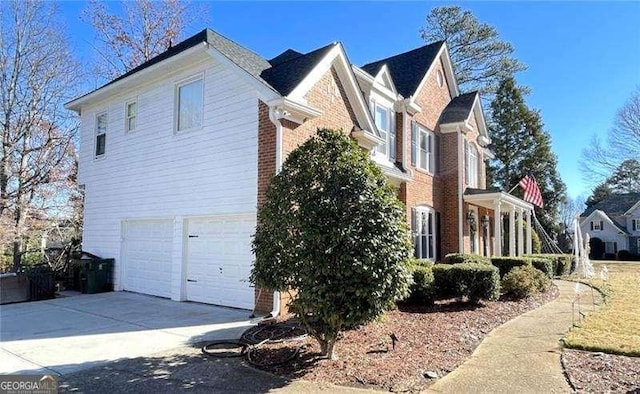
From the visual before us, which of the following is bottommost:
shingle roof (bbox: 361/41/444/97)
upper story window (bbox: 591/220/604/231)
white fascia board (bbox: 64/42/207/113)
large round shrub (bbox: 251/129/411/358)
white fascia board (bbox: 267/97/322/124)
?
large round shrub (bbox: 251/129/411/358)

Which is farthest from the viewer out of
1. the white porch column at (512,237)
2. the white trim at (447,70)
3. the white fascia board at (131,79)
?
the white porch column at (512,237)

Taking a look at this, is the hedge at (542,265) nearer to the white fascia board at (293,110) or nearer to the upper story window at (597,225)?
the white fascia board at (293,110)

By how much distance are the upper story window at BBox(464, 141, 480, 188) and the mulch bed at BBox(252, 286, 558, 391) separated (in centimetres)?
1078

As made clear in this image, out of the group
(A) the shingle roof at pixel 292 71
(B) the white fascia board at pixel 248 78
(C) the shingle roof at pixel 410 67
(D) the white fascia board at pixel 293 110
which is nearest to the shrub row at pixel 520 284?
(D) the white fascia board at pixel 293 110

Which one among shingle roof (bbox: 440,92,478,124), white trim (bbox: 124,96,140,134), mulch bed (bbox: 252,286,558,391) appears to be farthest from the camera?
shingle roof (bbox: 440,92,478,124)

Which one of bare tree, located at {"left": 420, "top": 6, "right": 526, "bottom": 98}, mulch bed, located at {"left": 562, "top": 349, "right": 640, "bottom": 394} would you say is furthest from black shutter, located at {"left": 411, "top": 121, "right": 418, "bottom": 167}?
bare tree, located at {"left": 420, "top": 6, "right": 526, "bottom": 98}

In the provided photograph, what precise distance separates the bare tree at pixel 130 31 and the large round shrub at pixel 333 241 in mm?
21661

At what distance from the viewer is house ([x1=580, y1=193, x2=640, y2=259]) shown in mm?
47162

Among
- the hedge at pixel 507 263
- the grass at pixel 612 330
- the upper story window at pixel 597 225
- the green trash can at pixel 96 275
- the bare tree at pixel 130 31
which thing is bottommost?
the grass at pixel 612 330

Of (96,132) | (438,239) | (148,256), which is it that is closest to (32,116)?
(96,132)

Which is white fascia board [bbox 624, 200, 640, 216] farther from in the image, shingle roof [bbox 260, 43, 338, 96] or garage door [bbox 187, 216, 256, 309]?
garage door [bbox 187, 216, 256, 309]

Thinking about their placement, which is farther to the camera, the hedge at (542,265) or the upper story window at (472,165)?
the upper story window at (472,165)

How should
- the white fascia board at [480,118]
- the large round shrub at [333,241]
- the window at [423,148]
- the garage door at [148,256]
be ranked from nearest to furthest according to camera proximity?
the large round shrub at [333,241]
the garage door at [148,256]
the window at [423,148]
the white fascia board at [480,118]

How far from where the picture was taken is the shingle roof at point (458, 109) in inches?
714
